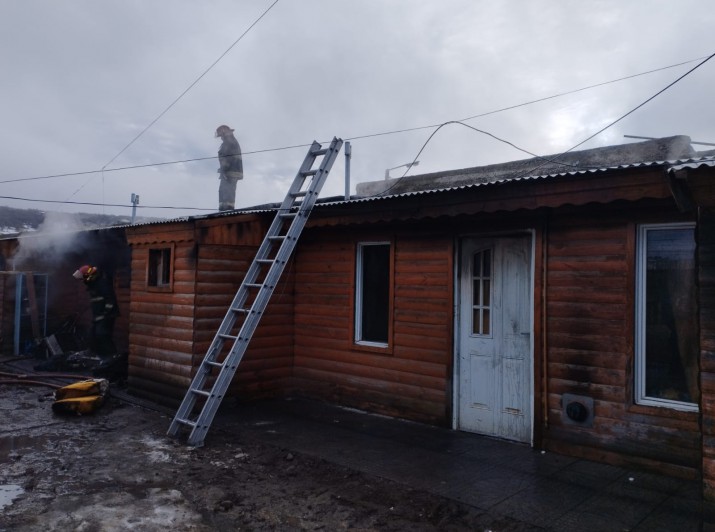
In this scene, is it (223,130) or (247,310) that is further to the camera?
(223,130)

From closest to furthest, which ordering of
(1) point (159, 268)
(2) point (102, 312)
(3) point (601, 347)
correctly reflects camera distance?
1. (3) point (601, 347)
2. (1) point (159, 268)
3. (2) point (102, 312)

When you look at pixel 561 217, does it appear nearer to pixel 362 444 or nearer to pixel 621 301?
pixel 621 301

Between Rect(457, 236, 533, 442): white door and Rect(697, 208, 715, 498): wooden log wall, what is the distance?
2.56 metres

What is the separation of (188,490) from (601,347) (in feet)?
15.0

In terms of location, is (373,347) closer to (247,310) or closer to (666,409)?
(247,310)

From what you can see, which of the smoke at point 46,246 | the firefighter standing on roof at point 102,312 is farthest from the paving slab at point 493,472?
the smoke at point 46,246

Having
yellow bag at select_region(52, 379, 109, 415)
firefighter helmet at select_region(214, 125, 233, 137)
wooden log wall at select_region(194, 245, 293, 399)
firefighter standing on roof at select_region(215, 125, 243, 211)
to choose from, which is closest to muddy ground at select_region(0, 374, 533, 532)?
yellow bag at select_region(52, 379, 109, 415)

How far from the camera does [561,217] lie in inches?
241

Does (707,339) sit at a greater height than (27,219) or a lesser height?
lesser

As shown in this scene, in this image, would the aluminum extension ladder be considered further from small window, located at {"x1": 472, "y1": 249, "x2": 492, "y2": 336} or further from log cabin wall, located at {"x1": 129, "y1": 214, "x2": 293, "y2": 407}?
small window, located at {"x1": 472, "y1": 249, "x2": 492, "y2": 336}

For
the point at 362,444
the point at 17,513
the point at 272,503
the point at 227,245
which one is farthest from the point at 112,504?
the point at 227,245

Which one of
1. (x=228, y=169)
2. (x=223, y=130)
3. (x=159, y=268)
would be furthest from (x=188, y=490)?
(x=223, y=130)

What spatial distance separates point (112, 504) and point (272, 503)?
1.41 m

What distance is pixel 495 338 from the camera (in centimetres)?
676
